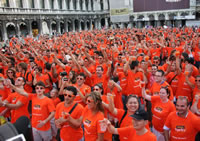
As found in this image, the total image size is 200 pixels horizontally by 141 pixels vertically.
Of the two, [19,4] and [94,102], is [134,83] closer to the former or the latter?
[94,102]

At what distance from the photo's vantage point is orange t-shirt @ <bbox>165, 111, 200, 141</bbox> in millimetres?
3318

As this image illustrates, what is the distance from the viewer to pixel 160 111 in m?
4.06

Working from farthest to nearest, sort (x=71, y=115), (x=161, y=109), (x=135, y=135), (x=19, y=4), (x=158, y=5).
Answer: (x=158, y=5), (x=19, y=4), (x=161, y=109), (x=71, y=115), (x=135, y=135)

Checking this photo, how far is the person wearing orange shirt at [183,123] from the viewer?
332 cm

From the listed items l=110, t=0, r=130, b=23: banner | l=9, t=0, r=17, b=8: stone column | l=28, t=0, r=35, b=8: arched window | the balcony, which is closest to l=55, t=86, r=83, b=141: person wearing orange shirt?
the balcony

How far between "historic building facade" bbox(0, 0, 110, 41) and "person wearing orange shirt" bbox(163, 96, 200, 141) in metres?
28.5

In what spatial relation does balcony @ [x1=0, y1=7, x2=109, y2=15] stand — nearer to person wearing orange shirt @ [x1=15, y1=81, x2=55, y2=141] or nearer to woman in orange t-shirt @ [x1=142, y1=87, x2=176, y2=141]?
person wearing orange shirt @ [x1=15, y1=81, x2=55, y2=141]

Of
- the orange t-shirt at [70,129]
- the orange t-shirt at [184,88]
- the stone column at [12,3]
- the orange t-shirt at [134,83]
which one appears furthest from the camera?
the stone column at [12,3]

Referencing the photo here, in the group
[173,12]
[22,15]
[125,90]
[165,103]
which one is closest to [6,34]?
[22,15]

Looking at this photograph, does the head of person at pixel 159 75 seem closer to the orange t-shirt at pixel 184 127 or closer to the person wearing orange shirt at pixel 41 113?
the orange t-shirt at pixel 184 127

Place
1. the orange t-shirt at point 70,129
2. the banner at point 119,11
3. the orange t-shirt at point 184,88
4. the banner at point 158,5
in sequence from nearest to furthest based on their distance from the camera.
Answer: the orange t-shirt at point 70,129 → the orange t-shirt at point 184,88 → the banner at point 158,5 → the banner at point 119,11

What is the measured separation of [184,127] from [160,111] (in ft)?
2.43

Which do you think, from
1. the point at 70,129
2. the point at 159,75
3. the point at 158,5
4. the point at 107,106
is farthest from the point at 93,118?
the point at 158,5

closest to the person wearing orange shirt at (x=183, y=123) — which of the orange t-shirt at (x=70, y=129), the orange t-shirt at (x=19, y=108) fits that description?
the orange t-shirt at (x=70, y=129)
